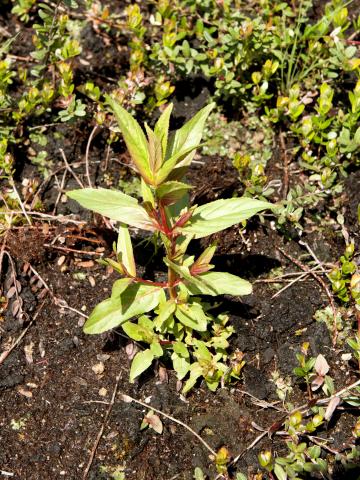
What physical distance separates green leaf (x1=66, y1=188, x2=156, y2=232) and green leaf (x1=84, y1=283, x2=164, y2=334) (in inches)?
12.7

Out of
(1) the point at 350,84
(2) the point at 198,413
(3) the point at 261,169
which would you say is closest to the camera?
(2) the point at 198,413

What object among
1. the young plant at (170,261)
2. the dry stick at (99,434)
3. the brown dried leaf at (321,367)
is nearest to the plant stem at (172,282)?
the young plant at (170,261)

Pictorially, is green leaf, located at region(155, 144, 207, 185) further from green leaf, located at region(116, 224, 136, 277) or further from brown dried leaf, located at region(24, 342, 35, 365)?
brown dried leaf, located at region(24, 342, 35, 365)

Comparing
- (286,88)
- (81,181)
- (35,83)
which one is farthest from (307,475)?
(35,83)

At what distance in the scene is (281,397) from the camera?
2.81 meters

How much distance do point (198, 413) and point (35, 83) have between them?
2035 mm

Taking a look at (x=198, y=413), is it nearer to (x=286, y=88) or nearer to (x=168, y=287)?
(x=168, y=287)

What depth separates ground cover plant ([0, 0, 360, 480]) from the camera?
2.60 metres

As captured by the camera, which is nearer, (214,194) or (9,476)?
(9,476)

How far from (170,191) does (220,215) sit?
0.33 meters

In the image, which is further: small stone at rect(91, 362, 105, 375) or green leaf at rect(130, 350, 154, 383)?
small stone at rect(91, 362, 105, 375)

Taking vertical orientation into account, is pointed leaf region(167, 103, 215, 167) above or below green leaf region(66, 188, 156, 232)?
above

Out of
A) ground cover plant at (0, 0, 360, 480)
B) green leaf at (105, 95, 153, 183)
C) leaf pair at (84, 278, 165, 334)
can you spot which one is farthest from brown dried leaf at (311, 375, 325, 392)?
green leaf at (105, 95, 153, 183)

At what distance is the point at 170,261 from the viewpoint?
245 cm
